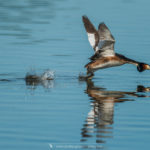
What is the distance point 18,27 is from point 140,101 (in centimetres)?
1173

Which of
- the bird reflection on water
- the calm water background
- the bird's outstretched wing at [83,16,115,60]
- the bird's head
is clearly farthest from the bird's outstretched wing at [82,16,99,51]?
the bird reflection on water

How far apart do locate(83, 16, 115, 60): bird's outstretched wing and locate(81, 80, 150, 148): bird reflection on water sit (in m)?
0.89

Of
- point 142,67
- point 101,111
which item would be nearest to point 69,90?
point 101,111

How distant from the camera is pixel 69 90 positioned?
44.9ft

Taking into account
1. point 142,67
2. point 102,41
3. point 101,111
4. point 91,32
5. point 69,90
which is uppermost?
point 91,32

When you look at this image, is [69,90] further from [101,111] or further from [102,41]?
[101,111]

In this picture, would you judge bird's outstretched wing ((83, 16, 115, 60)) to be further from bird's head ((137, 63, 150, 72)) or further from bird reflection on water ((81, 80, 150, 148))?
bird reflection on water ((81, 80, 150, 148))

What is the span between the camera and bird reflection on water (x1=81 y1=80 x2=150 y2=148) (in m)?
9.80

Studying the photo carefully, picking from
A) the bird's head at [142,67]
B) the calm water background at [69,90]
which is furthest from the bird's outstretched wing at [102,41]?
the bird's head at [142,67]

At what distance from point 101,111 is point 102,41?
325cm

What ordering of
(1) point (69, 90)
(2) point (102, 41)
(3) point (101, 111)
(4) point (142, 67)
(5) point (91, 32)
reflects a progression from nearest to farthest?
(3) point (101, 111) → (1) point (69, 90) → (2) point (102, 41) → (4) point (142, 67) → (5) point (91, 32)

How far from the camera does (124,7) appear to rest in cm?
3000

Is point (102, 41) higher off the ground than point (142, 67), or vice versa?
point (102, 41)

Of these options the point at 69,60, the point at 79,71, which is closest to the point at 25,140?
the point at 79,71
